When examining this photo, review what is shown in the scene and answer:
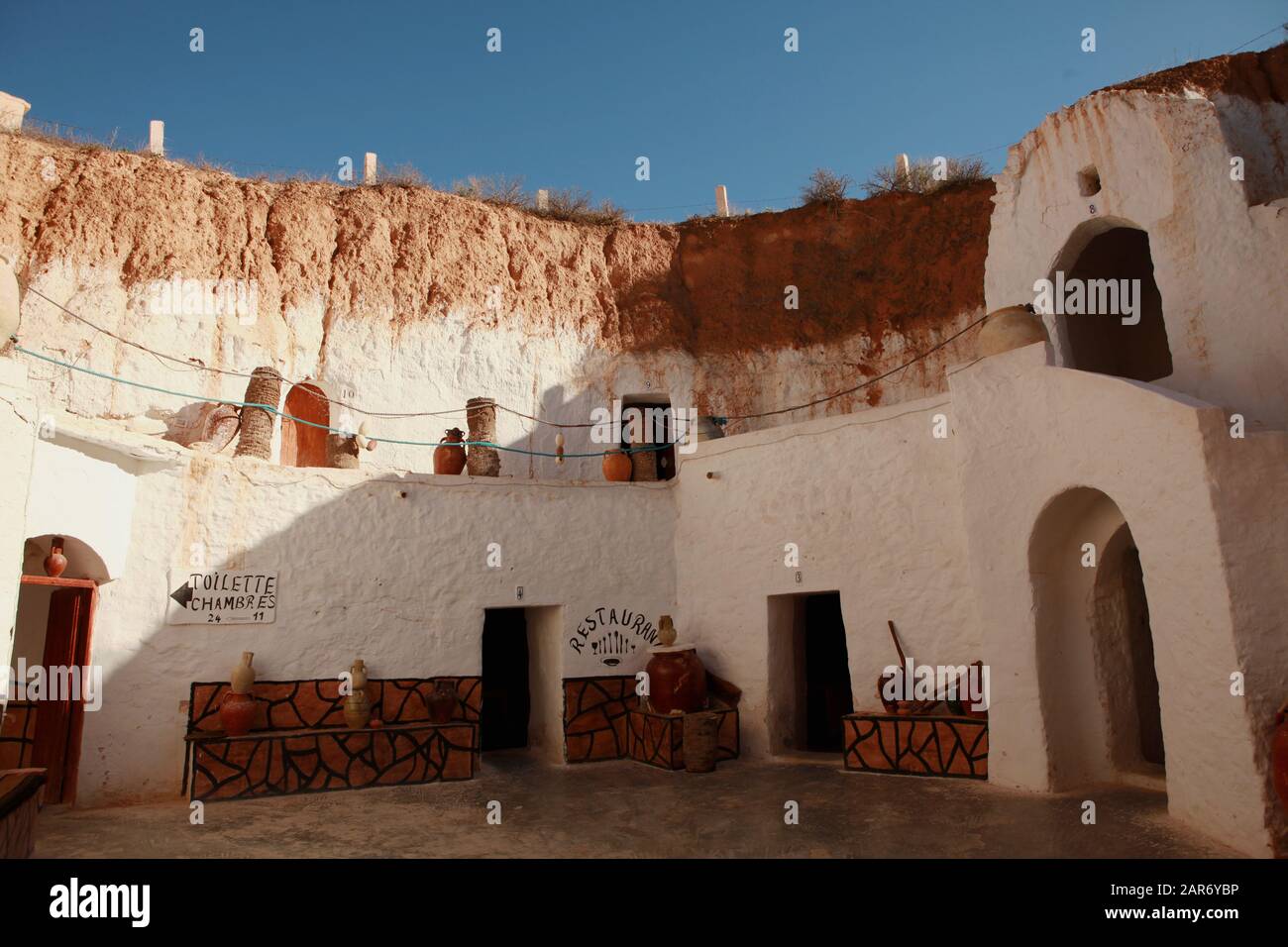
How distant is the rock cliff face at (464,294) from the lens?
1276 cm

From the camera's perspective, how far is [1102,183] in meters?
8.62


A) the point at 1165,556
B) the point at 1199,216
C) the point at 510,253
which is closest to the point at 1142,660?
the point at 1165,556

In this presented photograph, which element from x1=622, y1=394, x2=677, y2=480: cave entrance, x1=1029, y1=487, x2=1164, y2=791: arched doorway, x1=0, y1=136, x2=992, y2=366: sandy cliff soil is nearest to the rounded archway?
x1=0, y1=136, x2=992, y2=366: sandy cliff soil

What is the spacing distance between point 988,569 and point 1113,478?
1.50m

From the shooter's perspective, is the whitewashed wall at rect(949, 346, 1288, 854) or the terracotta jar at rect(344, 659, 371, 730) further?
the terracotta jar at rect(344, 659, 371, 730)

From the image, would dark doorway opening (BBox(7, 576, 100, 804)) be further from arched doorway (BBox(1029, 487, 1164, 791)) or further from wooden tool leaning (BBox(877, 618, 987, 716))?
arched doorway (BBox(1029, 487, 1164, 791))

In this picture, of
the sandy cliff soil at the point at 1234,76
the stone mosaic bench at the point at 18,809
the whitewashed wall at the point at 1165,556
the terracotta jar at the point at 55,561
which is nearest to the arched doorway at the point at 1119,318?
the sandy cliff soil at the point at 1234,76

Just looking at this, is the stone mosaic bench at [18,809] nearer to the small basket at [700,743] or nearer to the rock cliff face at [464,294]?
the small basket at [700,743]

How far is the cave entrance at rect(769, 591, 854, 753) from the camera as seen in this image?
395 inches

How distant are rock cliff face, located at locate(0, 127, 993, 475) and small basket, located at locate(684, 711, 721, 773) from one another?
6.19m

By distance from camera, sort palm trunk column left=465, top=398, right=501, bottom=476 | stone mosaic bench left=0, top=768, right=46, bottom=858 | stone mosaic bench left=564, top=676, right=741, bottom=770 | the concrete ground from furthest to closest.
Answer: palm trunk column left=465, top=398, right=501, bottom=476
stone mosaic bench left=564, top=676, right=741, bottom=770
the concrete ground
stone mosaic bench left=0, top=768, right=46, bottom=858

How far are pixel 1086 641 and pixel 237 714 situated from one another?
305 inches
